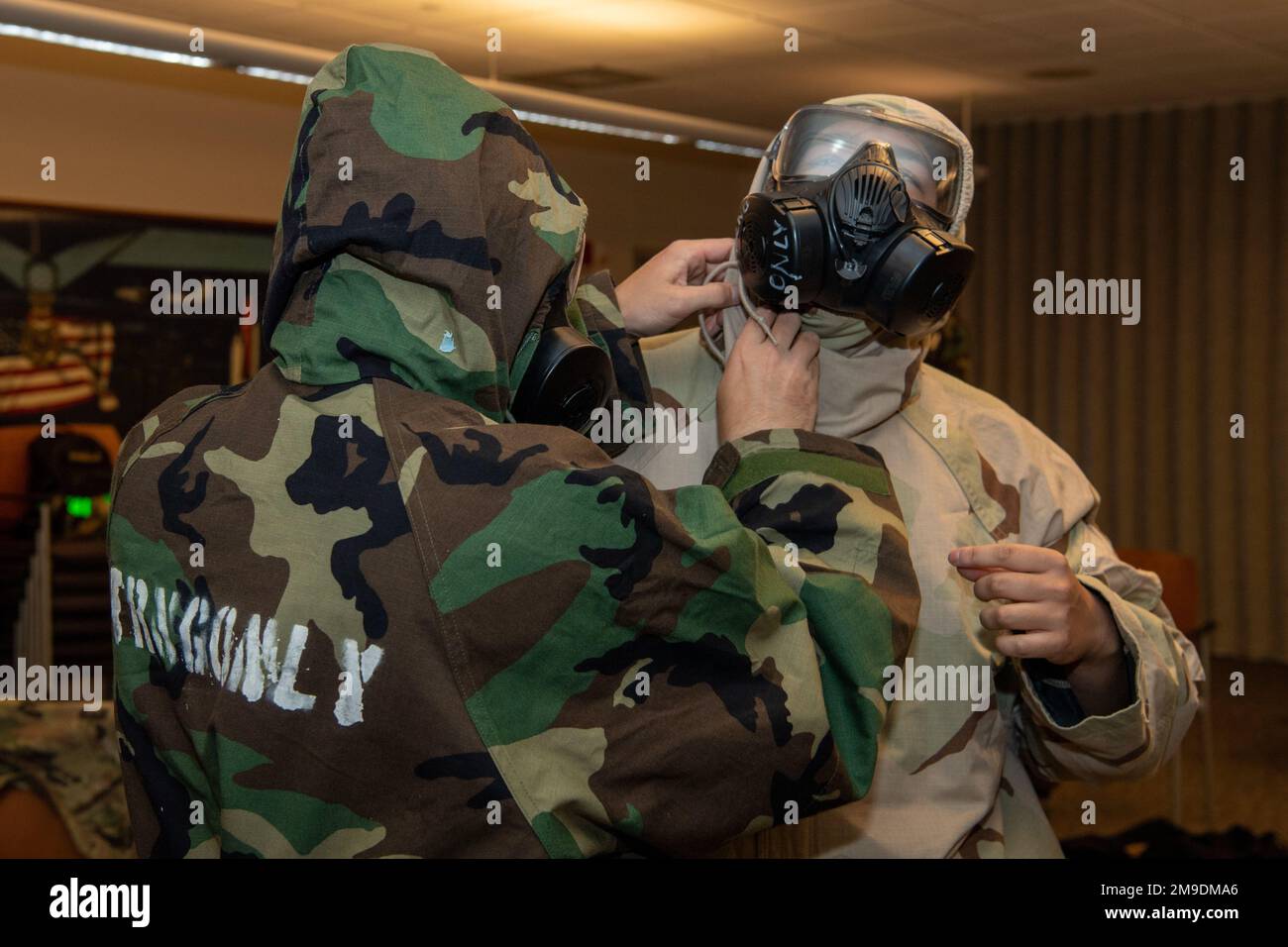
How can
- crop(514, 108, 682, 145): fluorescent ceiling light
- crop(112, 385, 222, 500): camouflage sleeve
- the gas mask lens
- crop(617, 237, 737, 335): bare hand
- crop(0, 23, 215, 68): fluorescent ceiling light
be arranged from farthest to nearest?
crop(514, 108, 682, 145): fluorescent ceiling light → crop(0, 23, 215, 68): fluorescent ceiling light → crop(617, 237, 737, 335): bare hand → the gas mask lens → crop(112, 385, 222, 500): camouflage sleeve

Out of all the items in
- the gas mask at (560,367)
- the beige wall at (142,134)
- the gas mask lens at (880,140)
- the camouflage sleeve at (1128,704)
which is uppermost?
the beige wall at (142,134)

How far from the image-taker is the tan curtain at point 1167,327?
6.51 metres

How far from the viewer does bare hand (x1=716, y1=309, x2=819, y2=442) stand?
1.15 meters

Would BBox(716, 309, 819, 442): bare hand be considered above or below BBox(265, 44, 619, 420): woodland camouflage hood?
below

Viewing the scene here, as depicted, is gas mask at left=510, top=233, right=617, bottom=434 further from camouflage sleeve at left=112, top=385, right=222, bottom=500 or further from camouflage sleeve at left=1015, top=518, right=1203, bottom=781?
camouflage sleeve at left=1015, top=518, right=1203, bottom=781

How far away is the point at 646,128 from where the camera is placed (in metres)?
4.33

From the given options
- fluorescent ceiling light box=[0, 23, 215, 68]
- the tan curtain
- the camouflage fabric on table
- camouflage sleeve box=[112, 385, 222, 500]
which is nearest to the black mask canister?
camouflage sleeve box=[112, 385, 222, 500]

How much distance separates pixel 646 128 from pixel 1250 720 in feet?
12.5

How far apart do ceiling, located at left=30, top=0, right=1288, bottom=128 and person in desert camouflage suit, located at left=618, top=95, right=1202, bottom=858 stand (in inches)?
131

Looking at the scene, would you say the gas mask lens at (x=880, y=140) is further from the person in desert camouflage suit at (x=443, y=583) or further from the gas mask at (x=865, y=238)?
the person in desert camouflage suit at (x=443, y=583)

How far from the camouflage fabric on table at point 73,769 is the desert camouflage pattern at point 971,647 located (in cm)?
178

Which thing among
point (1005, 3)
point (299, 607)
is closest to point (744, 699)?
point (299, 607)

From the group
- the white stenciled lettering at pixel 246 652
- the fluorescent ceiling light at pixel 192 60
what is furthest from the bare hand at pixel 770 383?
the fluorescent ceiling light at pixel 192 60
